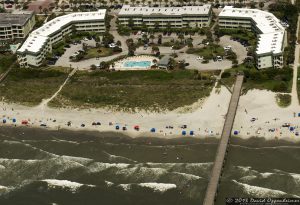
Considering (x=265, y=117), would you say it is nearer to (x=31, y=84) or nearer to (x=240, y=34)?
(x=240, y=34)

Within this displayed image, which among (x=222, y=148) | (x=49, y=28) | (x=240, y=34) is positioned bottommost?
(x=222, y=148)

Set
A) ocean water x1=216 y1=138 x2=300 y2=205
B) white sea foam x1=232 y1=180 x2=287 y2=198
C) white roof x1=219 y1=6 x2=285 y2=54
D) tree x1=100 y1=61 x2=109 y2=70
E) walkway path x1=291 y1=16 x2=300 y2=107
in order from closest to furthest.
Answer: white sea foam x1=232 y1=180 x2=287 y2=198, ocean water x1=216 y1=138 x2=300 y2=205, walkway path x1=291 y1=16 x2=300 y2=107, white roof x1=219 y1=6 x2=285 y2=54, tree x1=100 y1=61 x2=109 y2=70

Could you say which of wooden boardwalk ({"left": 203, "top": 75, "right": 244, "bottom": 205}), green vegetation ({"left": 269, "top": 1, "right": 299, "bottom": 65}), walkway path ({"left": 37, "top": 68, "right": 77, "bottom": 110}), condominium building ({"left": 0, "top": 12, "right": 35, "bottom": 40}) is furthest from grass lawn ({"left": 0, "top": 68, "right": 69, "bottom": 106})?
green vegetation ({"left": 269, "top": 1, "right": 299, "bottom": 65})

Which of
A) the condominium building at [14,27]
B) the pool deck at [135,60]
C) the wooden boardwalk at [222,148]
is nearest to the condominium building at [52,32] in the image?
the condominium building at [14,27]

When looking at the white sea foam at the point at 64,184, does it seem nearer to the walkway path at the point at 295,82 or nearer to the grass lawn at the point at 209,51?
the walkway path at the point at 295,82

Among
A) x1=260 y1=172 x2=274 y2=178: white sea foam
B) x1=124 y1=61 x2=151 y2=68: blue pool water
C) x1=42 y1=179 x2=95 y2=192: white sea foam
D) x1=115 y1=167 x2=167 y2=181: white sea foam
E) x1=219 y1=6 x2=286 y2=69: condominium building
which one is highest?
x1=219 y1=6 x2=286 y2=69: condominium building

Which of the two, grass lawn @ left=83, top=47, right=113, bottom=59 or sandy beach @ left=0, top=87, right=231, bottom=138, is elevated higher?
grass lawn @ left=83, top=47, right=113, bottom=59

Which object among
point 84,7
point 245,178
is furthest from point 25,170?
point 84,7

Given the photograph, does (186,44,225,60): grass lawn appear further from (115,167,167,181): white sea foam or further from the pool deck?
(115,167,167,181): white sea foam

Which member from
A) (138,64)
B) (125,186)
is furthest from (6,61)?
(125,186)
